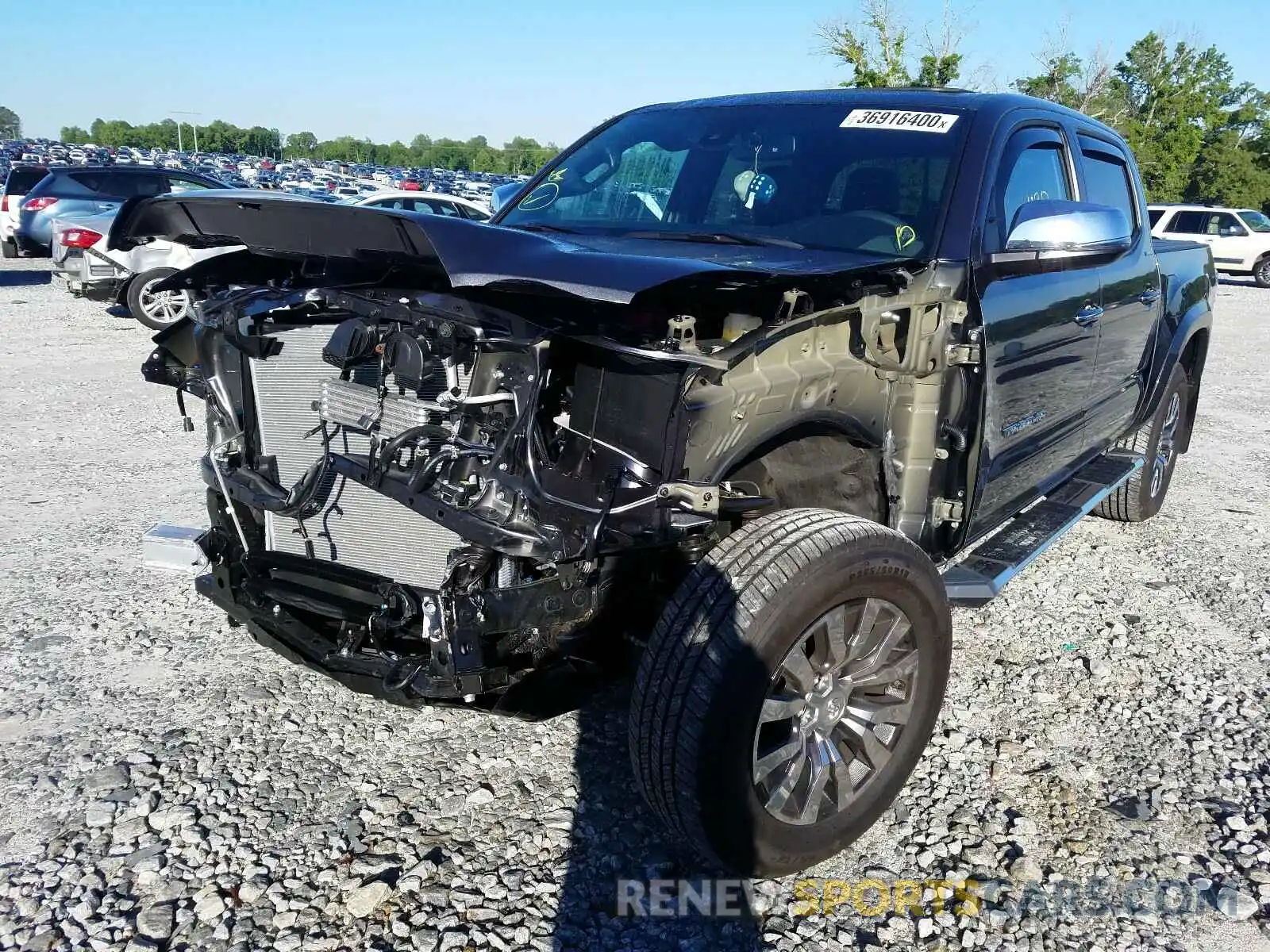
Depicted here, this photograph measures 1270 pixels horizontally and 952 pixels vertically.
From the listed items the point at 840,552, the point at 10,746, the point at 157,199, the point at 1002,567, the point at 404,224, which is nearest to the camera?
the point at 404,224

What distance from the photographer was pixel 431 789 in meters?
2.91

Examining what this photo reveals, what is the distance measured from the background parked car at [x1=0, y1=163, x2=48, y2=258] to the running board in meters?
18.8

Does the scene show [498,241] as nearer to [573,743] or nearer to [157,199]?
[157,199]

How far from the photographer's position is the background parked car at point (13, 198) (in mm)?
17984

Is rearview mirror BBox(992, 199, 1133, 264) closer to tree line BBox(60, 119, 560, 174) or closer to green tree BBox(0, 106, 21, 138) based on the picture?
tree line BBox(60, 119, 560, 174)

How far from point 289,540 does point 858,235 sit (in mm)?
2051

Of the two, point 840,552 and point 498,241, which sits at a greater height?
point 498,241

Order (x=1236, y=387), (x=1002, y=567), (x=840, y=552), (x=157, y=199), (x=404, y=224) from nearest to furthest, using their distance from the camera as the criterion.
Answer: (x=404, y=224) → (x=840, y=552) → (x=157, y=199) → (x=1002, y=567) → (x=1236, y=387)

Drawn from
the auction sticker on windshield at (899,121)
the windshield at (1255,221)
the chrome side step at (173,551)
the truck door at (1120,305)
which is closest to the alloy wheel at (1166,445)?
the truck door at (1120,305)

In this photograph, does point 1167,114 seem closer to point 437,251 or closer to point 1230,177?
point 1230,177

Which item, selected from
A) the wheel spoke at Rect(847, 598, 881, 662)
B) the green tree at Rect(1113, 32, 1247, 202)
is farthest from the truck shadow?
the green tree at Rect(1113, 32, 1247, 202)

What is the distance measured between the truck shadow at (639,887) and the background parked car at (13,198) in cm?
1899

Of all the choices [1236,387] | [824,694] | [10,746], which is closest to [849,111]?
[824,694]

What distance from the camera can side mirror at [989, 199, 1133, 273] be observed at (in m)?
3.06
